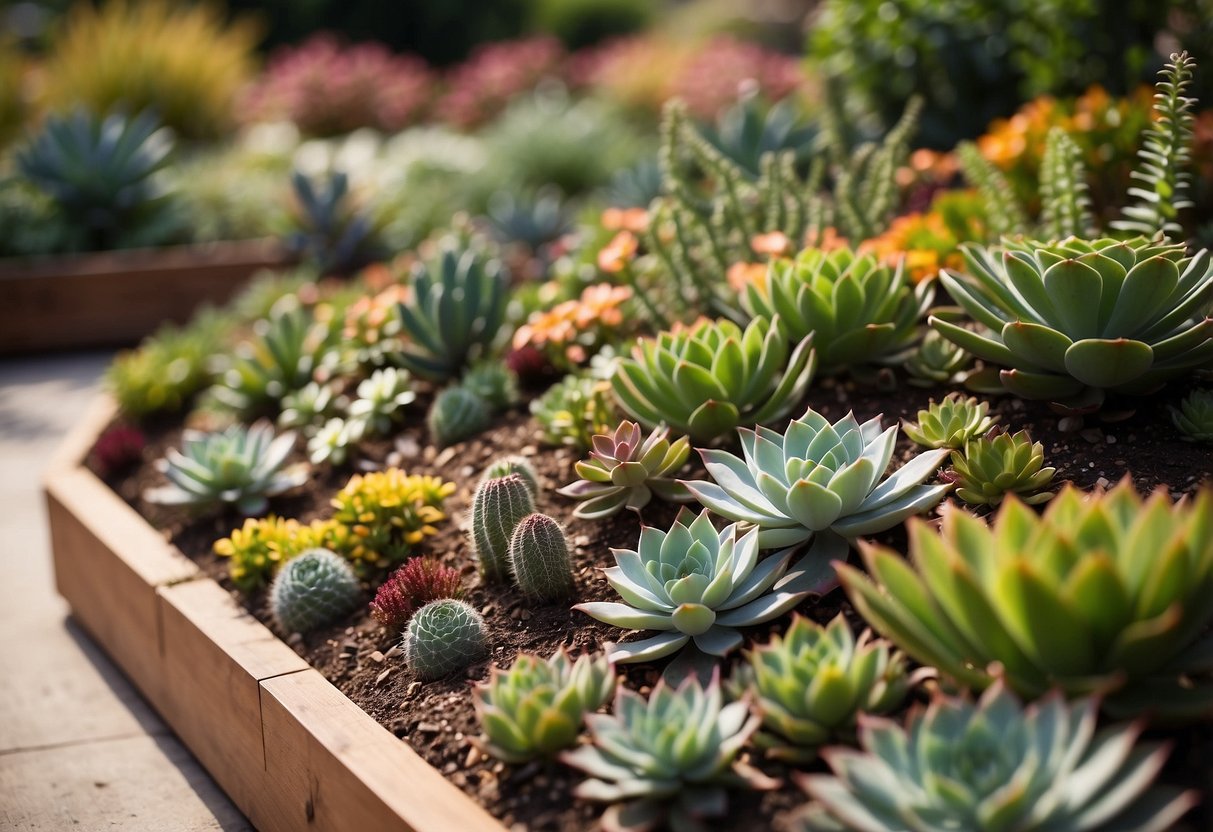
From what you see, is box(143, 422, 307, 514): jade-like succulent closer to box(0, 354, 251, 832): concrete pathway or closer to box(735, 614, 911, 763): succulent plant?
box(0, 354, 251, 832): concrete pathway

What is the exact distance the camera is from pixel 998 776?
1.50 metres

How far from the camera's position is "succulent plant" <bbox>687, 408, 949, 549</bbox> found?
210 centimetres

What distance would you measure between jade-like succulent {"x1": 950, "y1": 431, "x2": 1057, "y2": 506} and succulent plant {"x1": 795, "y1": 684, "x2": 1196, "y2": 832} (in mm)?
631

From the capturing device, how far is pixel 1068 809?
4.79ft

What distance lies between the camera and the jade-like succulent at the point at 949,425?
234cm

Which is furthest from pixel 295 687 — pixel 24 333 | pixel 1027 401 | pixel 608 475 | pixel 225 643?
pixel 24 333

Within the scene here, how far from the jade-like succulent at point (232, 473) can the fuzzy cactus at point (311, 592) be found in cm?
60

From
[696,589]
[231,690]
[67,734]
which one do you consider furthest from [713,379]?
[67,734]

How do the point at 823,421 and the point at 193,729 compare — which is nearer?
the point at 823,421

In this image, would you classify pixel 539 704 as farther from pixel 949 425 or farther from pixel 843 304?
pixel 843 304

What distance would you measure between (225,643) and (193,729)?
1.23 ft

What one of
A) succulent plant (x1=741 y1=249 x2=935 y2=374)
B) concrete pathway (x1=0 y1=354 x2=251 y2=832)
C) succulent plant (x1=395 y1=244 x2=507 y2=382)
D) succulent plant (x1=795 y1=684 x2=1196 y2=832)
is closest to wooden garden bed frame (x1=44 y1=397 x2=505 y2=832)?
concrete pathway (x1=0 y1=354 x2=251 y2=832)

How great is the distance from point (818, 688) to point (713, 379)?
Result: 97 centimetres

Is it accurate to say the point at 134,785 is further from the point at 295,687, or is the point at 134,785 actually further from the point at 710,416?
the point at 710,416
